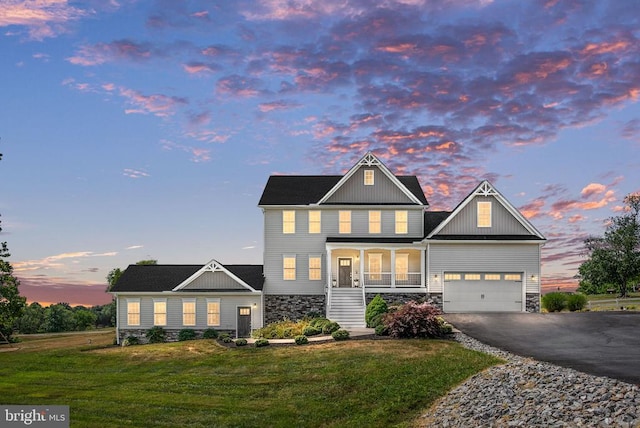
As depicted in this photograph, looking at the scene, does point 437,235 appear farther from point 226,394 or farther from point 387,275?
point 226,394

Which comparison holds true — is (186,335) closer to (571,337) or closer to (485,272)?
(485,272)

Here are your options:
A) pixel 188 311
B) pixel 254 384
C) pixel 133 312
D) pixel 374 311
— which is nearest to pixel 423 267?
pixel 374 311

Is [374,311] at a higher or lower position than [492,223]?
lower

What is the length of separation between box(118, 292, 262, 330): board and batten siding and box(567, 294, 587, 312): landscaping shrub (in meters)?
19.9

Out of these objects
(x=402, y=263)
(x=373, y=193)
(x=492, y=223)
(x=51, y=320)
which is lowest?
(x=51, y=320)

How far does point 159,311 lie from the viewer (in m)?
39.6

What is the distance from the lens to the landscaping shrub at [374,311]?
1324 inches

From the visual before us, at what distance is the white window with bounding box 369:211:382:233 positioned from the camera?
4098 cm

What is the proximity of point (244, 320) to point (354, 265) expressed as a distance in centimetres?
806

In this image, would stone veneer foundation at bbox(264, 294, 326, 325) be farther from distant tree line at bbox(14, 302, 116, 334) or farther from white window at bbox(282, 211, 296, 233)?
distant tree line at bbox(14, 302, 116, 334)

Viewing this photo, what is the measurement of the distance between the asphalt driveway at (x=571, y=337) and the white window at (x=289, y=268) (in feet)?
35.8

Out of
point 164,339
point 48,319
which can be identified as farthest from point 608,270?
point 48,319

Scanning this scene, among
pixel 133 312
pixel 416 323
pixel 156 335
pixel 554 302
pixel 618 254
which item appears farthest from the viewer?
pixel 618 254

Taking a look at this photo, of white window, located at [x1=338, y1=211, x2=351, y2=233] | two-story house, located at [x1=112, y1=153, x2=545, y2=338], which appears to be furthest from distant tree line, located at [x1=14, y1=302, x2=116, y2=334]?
white window, located at [x1=338, y1=211, x2=351, y2=233]
